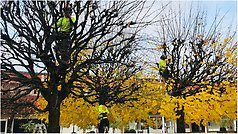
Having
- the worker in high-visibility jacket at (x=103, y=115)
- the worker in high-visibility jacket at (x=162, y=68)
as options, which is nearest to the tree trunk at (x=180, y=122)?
the worker in high-visibility jacket at (x=162, y=68)

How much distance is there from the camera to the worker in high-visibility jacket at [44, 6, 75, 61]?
26.8 feet

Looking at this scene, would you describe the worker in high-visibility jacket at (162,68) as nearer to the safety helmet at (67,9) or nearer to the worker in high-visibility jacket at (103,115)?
the worker in high-visibility jacket at (103,115)

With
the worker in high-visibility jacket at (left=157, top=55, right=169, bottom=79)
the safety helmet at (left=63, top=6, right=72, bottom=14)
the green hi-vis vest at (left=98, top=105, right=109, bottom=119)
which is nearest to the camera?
the safety helmet at (left=63, top=6, right=72, bottom=14)

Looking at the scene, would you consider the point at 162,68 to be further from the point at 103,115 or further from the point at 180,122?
the point at 103,115

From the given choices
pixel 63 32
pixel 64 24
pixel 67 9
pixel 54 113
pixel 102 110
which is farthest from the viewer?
pixel 102 110

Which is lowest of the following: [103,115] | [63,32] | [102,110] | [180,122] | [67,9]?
[180,122]

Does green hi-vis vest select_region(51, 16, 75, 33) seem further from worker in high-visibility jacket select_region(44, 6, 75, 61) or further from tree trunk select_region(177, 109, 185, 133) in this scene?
tree trunk select_region(177, 109, 185, 133)

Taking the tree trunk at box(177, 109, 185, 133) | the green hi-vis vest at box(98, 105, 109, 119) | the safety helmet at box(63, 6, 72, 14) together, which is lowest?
the tree trunk at box(177, 109, 185, 133)

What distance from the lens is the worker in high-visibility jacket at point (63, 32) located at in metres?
8.18

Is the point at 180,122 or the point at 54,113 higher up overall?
the point at 54,113

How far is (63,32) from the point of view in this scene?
8.45 meters

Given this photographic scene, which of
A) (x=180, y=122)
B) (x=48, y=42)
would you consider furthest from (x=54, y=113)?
(x=180, y=122)

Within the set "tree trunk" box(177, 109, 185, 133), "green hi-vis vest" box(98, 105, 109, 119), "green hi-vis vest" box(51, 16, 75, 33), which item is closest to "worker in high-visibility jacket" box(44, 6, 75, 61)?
"green hi-vis vest" box(51, 16, 75, 33)

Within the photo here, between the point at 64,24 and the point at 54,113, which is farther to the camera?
the point at 54,113
